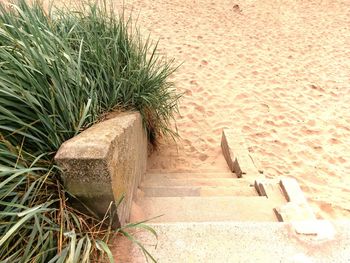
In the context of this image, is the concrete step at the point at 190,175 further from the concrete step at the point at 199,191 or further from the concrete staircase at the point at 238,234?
the concrete staircase at the point at 238,234

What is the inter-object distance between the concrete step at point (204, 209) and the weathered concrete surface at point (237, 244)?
0.30 metres

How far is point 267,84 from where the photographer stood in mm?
5473

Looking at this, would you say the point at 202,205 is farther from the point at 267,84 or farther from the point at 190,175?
the point at 267,84

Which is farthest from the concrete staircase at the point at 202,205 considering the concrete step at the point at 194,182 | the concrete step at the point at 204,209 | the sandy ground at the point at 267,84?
the sandy ground at the point at 267,84

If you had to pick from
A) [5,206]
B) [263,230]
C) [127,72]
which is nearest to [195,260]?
[263,230]

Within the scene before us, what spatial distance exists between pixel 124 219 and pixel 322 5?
8.25 metres

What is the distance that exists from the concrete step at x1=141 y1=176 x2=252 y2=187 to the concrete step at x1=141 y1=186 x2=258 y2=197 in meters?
0.20

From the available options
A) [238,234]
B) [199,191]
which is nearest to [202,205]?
[199,191]

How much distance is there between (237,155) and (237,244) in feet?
6.16

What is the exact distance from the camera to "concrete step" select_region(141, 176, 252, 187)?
2.91 metres

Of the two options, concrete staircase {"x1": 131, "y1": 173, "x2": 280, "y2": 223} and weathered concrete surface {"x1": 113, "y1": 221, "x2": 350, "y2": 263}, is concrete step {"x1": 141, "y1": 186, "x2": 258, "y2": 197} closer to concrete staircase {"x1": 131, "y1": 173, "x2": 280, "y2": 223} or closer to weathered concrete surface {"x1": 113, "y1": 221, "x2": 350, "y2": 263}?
concrete staircase {"x1": 131, "y1": 173, "x2": 280, "y2": 223}

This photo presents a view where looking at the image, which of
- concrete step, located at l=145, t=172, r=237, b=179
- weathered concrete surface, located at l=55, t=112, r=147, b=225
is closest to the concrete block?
concrete step, located at l=145, t=172, r=237, b=179

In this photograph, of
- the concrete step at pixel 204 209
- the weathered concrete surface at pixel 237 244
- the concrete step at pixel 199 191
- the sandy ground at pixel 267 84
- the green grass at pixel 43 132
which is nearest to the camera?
the green grass at pixel 43 132

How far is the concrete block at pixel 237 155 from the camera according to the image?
3.17 metres
